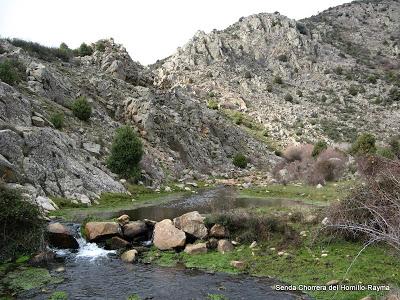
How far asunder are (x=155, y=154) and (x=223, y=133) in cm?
2043

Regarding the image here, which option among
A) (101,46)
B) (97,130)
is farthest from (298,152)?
(101,46)

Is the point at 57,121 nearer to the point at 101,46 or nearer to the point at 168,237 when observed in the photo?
the point at 168,237

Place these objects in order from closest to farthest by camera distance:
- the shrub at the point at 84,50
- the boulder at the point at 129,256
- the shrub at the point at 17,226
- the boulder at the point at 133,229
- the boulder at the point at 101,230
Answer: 1. the shrub at the point at 17,226
2. the boulder at the point at 129,256
3. the boulder at the point at 101,230
4. the boulder at the point at 133,229
5. the shrub at the point at 84,50

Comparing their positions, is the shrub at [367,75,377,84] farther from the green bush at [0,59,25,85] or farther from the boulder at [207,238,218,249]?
the boulder at [207,238,218,249]

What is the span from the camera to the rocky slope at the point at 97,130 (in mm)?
32750

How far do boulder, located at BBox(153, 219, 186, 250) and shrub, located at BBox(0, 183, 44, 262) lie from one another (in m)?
5.77

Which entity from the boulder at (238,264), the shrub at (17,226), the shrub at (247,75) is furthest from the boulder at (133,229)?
the shrub at (247,75)

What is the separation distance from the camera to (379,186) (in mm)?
18438

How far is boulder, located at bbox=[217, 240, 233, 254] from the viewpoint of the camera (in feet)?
67.3

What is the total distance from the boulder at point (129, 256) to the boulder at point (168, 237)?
1.57 m

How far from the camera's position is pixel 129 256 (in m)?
19.7

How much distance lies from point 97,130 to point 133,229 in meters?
28.2

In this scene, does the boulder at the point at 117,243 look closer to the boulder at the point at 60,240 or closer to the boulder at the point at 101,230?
the boulder at the point at 101,230

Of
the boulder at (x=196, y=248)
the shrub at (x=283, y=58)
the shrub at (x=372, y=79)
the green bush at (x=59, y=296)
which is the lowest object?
the boulder at (x=196, y=248)
